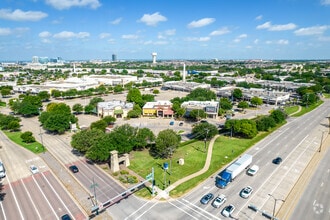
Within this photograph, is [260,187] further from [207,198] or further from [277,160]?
[277,160]

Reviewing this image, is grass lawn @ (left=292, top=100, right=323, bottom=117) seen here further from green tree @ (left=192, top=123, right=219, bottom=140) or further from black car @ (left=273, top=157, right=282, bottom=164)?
green tree @ (left=192, top=123, right=219, bottom=140)

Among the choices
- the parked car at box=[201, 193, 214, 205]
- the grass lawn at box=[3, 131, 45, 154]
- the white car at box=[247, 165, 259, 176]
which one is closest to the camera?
the parked car at box=[201, 193, 214, 205]

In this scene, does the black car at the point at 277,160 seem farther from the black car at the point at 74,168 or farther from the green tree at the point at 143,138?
the black car at the point at 74,168

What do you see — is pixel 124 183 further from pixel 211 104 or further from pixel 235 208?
pixel 211 104

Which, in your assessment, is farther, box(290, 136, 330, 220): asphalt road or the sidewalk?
the sidewalk

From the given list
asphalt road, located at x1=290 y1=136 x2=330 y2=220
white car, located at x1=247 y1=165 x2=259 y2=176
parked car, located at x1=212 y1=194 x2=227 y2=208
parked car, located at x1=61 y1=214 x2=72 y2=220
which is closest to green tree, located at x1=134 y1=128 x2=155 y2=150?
parked car, located at x1=61 y1=214 x2=72 y2=220

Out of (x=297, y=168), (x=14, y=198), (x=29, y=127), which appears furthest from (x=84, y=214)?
(x=29, y=127)

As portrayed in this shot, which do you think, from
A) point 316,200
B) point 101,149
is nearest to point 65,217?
point 101,149
